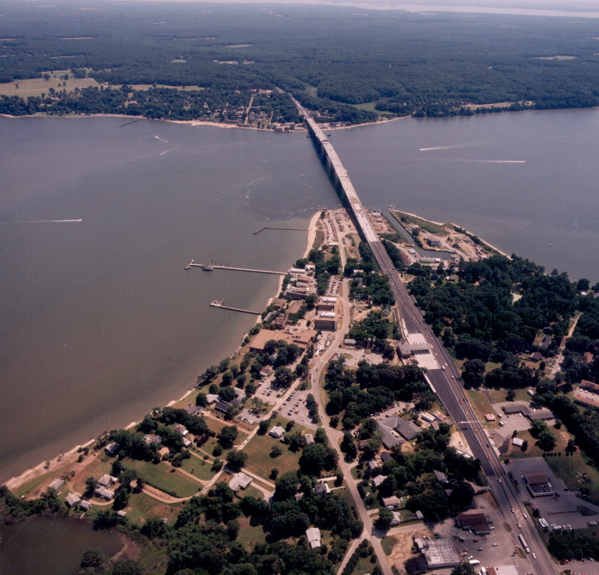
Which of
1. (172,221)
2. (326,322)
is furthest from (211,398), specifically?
(172,221)

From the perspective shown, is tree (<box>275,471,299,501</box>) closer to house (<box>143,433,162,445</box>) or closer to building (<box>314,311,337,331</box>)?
house (<box>143,433,162,445</box>)

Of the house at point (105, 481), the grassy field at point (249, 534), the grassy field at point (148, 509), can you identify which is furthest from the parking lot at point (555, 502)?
the house at point (105, 481)

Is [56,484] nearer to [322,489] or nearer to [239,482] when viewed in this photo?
[239,482]

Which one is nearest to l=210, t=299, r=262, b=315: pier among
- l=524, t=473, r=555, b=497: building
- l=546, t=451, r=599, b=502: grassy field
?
l=524, t=473, r=555, b=497: building

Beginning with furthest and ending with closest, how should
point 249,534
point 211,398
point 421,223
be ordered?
point 421,223, point 211,398, point 249,534

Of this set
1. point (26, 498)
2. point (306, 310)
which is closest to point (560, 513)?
point (306, 310)

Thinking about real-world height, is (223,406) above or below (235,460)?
above

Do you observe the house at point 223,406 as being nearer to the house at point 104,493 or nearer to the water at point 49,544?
the house at point 104,493

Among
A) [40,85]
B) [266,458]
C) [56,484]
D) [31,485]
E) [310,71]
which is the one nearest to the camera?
[56,484]
